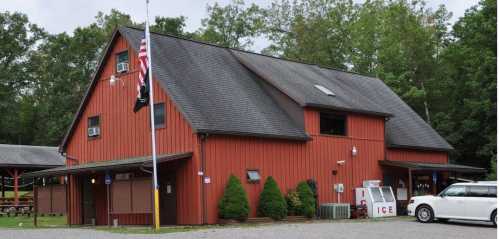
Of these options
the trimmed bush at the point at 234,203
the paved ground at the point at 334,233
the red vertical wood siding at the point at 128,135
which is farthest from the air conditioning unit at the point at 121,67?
the paved ground at the point at 334,233

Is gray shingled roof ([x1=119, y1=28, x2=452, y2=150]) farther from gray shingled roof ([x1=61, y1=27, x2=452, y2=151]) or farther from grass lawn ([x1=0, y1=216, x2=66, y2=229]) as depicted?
grass lawn ([x1=0, y1=216, x2=66, y2=229])

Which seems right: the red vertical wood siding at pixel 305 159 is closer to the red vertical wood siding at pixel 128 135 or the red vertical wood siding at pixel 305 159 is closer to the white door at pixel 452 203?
the red vertical wood siding at pixel 128 135

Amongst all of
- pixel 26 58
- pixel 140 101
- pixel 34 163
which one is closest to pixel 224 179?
pixel 140 101

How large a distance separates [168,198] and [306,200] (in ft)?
19.0

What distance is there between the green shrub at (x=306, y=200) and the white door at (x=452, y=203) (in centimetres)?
523

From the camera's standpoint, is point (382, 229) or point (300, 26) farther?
point (300, 26)

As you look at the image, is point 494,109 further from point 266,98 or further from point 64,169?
point 64,169

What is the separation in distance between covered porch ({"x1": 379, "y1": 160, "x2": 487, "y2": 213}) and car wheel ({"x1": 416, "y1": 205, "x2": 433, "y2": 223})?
16.6 ft

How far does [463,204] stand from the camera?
2606cm

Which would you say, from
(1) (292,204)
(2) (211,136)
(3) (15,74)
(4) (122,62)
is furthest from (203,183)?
(3) (15,74)

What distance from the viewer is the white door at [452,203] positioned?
26.2 metres

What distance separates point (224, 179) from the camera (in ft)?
90.0

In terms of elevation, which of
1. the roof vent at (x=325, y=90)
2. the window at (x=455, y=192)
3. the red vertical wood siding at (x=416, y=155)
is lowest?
the window at (x=455, y=192)

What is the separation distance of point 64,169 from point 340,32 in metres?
38.4
